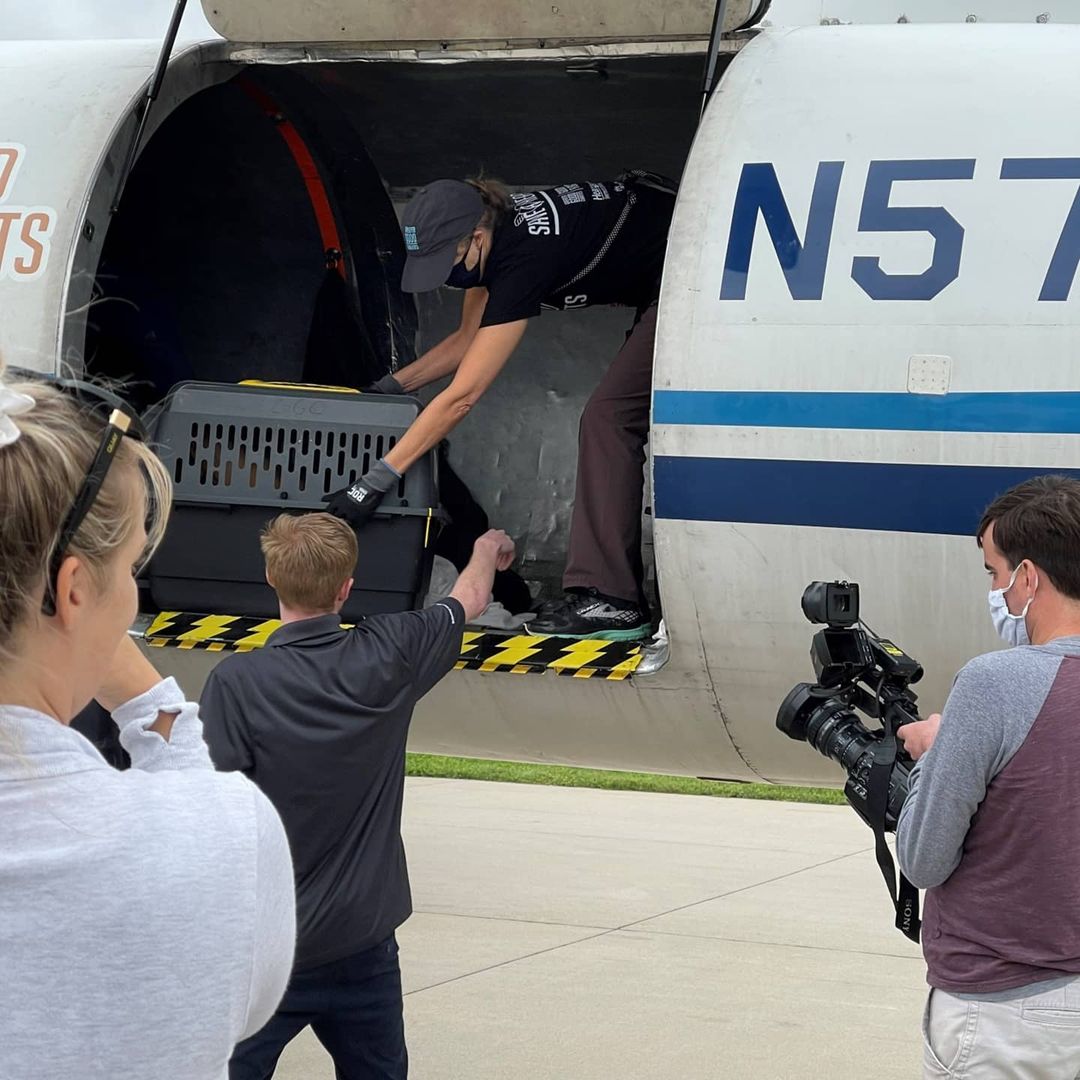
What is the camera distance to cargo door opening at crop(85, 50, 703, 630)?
5098mm

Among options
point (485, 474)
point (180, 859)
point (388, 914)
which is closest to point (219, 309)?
point (485, 474)

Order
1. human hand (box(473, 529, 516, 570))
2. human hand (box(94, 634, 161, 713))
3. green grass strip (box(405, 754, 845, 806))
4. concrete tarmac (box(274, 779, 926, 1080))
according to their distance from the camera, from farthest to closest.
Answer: green grass strip (box(405, 754, 845, 806)), concrete tarmac (box(274, 779, 926, 1080)), human hand (box(473, 529, 516, 570)), human hand (box(94, 634, 161, 713))

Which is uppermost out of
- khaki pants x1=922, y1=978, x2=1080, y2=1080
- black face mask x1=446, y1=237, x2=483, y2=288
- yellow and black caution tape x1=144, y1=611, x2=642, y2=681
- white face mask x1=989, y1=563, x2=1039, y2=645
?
black face mask x1=446, y1=237, x2=483, y2=288

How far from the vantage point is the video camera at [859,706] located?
260cm

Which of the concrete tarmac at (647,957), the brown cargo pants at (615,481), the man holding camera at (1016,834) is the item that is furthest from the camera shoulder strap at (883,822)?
the concrete tarmac at (647,957)

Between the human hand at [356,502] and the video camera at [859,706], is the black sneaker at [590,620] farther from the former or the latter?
the video camera at [859,706]

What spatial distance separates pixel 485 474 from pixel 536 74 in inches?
59.6

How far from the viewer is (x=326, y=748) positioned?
3.06 meters

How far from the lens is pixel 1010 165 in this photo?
137 inches

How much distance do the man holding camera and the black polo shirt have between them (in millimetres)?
1188

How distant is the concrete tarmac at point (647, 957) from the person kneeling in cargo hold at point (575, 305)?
6.30 feet

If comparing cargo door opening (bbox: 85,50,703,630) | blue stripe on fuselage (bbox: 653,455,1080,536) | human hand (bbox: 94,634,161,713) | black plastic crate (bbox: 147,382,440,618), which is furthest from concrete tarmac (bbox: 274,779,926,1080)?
human hand (bbox: 94,634,161,713)

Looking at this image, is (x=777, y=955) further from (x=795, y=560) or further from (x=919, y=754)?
(x=919, y=754)

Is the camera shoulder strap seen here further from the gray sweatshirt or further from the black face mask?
the black face mask
